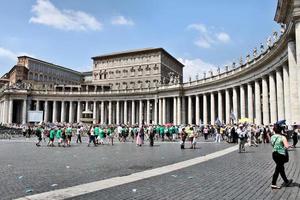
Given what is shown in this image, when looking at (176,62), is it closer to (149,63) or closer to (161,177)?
(149,63)

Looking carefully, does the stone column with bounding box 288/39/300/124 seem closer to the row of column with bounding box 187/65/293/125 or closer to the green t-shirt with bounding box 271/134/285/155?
the row of column with bounding box 187/65/293/125

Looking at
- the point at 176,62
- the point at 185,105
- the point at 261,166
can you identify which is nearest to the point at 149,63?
the point at 176,62

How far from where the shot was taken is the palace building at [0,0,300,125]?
1459 inches

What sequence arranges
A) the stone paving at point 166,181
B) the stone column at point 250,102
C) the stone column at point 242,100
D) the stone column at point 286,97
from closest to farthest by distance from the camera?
the stone paving at point 166,181
the stone column at point 286,97
the stone column at point 250,102
the stone column at point 242,100

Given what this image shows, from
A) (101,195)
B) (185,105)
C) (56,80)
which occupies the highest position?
(56,80)

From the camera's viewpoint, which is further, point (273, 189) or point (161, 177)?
point (161, 177)

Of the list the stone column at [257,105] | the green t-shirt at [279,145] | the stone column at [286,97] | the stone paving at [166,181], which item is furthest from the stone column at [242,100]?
the green t-shirt at [279,145]

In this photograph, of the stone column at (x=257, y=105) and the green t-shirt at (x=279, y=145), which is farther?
the stone column at (x=257, y=105)

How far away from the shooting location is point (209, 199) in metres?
8.41

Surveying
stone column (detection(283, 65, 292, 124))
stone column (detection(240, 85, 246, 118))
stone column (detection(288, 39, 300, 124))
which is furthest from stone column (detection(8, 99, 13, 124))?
stone column (detection(288, 39, 300, 124))

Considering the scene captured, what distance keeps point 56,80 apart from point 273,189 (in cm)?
13865

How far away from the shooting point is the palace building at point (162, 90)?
3706 centimetres

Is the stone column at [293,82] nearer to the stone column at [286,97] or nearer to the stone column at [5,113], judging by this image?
the stone column at [286,97]

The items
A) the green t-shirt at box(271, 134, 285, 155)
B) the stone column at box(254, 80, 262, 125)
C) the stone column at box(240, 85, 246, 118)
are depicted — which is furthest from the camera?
the stone column at box(240, 85, 246, 118)
